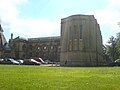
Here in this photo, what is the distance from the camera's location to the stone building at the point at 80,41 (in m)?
76.4

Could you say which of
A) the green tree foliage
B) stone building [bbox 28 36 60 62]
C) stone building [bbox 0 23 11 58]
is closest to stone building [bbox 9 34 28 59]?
stone building [bbox 0 23 11 58]

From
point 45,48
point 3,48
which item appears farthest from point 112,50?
point 3,48

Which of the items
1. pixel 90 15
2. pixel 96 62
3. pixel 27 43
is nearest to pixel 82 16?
pixel 90 15

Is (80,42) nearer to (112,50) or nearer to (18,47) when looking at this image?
(112,50)

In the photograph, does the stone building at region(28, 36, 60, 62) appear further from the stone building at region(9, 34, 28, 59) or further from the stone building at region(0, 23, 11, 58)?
the stone building at region(0, 23, 11, 58)

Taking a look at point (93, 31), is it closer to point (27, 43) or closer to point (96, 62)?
point (96, 62)

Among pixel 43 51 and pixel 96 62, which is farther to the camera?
pixel 43 51

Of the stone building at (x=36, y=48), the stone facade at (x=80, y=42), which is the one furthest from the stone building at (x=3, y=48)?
the stone facade at (x=80, y=42)

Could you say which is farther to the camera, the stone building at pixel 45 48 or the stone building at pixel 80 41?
the stone building at pixel 45 48

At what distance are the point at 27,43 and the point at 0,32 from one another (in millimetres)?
16847

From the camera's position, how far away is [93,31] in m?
81.3

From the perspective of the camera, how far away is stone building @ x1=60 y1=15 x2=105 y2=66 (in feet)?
251

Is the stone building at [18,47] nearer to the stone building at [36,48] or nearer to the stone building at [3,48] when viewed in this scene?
the stone building at [36,48]

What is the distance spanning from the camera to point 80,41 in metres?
78.1
